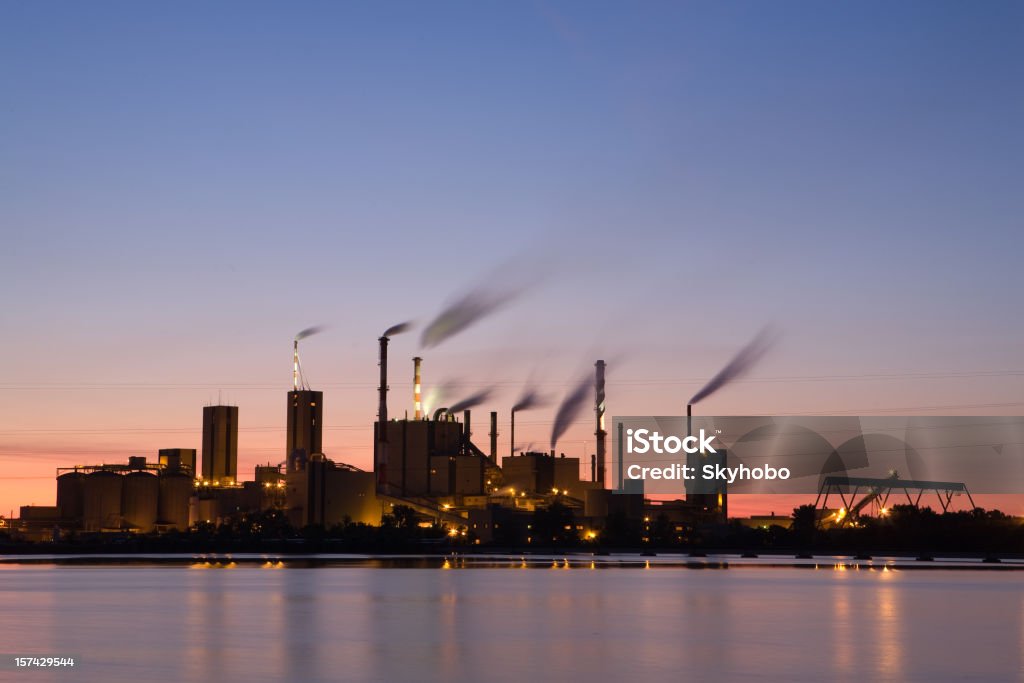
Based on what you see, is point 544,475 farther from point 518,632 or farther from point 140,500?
point 518,632

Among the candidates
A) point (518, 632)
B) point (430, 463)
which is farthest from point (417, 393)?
point (518, 632)

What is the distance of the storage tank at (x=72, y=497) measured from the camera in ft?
650

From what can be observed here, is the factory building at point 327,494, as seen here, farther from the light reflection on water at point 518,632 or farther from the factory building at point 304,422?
the light reflection on water at point 518,632

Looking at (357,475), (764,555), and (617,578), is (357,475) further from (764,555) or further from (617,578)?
(617,578)

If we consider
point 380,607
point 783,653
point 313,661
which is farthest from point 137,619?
point 783,653

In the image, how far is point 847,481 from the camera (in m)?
172

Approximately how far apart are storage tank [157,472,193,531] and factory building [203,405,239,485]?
5.48 m

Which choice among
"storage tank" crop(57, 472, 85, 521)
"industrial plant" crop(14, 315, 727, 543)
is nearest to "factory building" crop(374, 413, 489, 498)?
"industrial plant" crop(14, 315, 727, 543)

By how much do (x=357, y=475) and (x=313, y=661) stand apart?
14982 cm

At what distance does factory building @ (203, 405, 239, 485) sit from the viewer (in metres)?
187

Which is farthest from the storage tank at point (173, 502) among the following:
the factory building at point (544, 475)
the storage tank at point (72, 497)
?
the factory building at point (544, 475)

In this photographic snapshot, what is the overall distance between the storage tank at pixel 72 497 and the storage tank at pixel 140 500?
1030 centimetres

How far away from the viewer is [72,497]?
199 metres

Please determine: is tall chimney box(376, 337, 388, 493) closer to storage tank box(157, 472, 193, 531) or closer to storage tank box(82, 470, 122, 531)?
storage tank box(157, 472, 193, 531)
